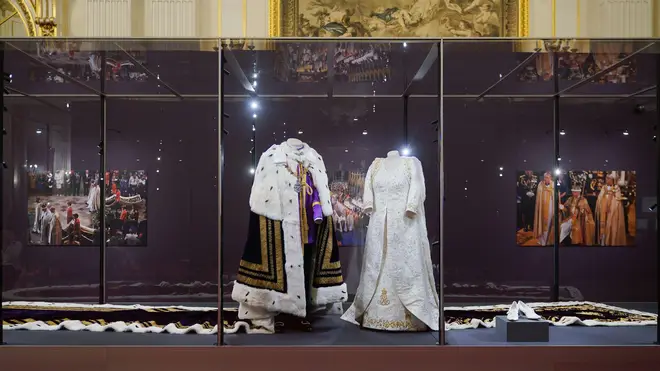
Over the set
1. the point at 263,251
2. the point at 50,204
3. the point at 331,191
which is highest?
the point at 331,191

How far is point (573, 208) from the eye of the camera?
604cm

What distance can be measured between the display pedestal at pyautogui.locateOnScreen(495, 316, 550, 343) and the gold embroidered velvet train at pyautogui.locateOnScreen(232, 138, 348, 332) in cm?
148

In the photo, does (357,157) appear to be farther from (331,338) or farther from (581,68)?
(581,68)

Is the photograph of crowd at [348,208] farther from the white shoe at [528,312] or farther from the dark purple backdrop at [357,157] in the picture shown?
the white shoe at [528,312]

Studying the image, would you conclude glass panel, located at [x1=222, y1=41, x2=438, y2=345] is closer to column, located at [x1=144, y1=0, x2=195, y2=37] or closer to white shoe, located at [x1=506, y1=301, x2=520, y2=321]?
white shoe, located at [x1=506, y1=301, x2=520, y2=321]

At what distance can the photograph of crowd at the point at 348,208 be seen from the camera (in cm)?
573

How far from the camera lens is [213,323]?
16.8ft

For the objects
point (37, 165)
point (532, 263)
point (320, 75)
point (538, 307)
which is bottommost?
point (538, 307)

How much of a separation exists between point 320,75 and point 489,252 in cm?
253

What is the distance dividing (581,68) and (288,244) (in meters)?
2.99

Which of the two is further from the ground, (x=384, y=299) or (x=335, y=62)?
(x=335, y=62)

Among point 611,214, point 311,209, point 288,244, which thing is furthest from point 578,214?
point 288,244

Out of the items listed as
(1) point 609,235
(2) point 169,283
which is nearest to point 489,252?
(1) point 609,235

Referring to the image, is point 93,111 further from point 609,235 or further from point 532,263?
point 609,235
